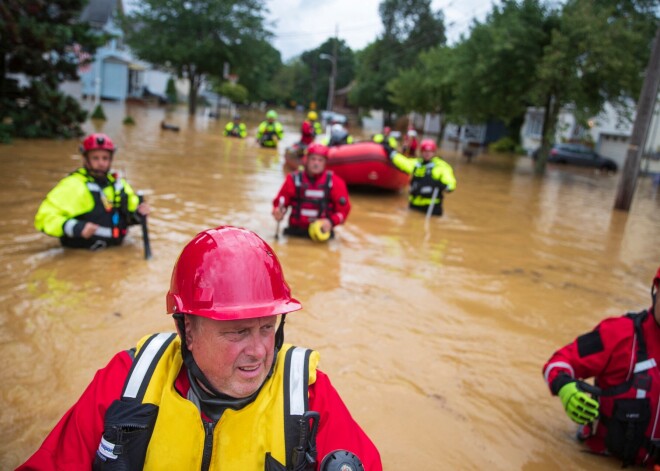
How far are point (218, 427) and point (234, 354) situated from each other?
25 centimetres

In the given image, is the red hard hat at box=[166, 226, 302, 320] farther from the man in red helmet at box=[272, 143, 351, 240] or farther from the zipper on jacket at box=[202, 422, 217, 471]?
the man in red helmet at box=[272, 143, 351, 240]

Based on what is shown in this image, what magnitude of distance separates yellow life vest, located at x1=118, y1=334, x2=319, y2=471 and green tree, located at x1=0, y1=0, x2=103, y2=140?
14.1m

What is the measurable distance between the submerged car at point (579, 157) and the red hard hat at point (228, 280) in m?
30.4

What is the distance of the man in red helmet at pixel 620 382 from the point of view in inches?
113

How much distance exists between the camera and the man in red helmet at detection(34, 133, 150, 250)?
5.73 metres

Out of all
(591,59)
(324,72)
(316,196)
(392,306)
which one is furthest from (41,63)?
(324,72)

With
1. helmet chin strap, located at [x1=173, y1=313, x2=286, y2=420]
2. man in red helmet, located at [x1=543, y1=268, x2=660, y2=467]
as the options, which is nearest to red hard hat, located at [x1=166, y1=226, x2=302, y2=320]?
helmet chin strap, located at [x1=173, y1=313, x2=286, y2=420]

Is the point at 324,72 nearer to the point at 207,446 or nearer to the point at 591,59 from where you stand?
the point at 591,59

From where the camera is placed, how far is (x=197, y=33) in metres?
38.7

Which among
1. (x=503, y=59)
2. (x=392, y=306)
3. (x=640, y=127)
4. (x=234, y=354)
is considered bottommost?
(x=392, y=306)

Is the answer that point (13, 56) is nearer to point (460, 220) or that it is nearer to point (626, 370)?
point (460, 220)

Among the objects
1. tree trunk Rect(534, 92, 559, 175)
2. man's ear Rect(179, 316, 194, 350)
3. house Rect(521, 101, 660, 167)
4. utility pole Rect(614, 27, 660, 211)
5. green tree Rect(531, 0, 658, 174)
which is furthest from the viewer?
house Rect(521, 101, 660, 167)

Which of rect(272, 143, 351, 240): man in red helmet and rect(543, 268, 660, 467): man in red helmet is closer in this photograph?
rect(543, 268, 660, 467): man in red helmet

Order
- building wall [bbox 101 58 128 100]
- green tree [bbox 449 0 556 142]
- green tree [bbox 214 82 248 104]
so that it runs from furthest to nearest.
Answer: green tree [bbox 214 82 248 104] → building wall [bbox 101 58 128 100] → green tree [bbox 449 0 556 142]
